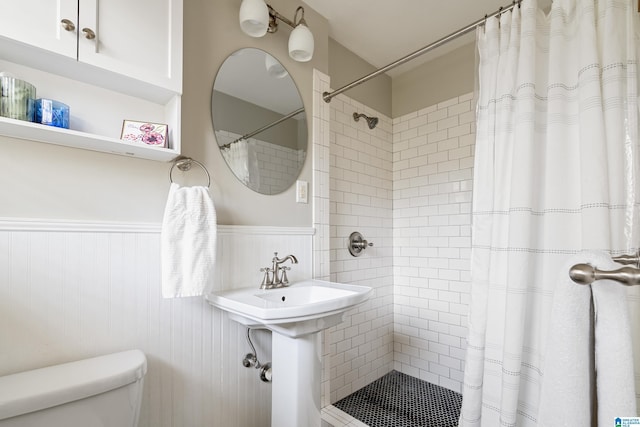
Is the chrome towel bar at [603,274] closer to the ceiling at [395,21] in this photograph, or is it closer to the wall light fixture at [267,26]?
the wall light fixture at [267,26]

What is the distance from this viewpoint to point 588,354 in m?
0.60

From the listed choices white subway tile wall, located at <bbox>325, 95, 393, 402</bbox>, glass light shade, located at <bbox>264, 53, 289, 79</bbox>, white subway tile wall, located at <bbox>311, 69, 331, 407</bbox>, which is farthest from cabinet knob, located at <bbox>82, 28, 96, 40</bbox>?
white subway tile wall, located at <bbox>325, 95, 393, 402</bbox>

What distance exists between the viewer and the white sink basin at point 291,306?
3.38ft

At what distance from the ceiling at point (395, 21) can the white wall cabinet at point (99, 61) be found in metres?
1.17

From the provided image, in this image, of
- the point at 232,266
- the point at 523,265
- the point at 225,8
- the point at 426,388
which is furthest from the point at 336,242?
the point at 225,8

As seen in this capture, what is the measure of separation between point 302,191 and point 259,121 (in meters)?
0.47

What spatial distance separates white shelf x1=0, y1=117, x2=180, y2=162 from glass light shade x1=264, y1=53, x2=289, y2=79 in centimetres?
82

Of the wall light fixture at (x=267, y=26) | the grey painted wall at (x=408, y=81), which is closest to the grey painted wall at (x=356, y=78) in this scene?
the grey painted wall at (x=408, y=81)

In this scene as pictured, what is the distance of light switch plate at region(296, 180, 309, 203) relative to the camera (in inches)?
69.5

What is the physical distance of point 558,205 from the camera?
116 cm

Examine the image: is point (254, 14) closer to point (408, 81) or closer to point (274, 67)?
point (274, 67)

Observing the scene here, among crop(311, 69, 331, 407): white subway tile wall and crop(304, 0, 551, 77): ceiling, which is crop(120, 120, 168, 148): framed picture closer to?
crop(311, 69, 331, 407): white subway tile wall

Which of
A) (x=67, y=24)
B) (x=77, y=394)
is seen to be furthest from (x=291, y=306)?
(x=67, y=24)

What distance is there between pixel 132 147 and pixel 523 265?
61.2 inches
